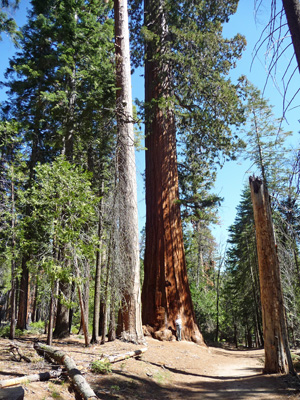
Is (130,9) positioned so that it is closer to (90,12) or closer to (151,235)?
(90,12)

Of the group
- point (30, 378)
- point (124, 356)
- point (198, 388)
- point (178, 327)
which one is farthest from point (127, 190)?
point (30, 378)

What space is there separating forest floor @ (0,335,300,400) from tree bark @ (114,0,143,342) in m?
0.75

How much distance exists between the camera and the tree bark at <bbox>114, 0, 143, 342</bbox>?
8055 millimetres

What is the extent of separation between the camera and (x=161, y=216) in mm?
11023

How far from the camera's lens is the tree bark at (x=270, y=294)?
6.54 m

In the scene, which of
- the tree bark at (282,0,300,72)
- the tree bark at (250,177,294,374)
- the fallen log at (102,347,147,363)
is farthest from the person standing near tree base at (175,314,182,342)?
the tree bark at (282,0,300,72)

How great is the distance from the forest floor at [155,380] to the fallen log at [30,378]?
0.23 feet

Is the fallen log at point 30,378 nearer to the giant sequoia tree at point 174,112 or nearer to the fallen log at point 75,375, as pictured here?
the fallen log at point 75,375

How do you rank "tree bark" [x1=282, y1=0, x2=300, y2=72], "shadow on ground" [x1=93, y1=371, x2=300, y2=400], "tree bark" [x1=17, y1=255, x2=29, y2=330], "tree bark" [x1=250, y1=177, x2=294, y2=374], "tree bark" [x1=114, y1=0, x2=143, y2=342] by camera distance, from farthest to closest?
"tree bark" [x1=17, y1=255, x2=29, y2=330] → "tree bark" [x1=114, y1=0, x2=143, y2=342] → "tree bark" [x1=250, y1=177, x2=294, y2=374] → "shadow on ground" [x1=93, y1=371, x2=300, y2=400] → "tree bark" [x1=282, y1=0, x2=300, y2=72]

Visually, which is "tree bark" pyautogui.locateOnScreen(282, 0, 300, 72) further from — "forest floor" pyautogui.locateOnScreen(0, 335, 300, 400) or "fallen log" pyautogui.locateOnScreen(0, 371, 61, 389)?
"fallen log" pyautogui.locateOnScreen(0, 371, 61, 389)

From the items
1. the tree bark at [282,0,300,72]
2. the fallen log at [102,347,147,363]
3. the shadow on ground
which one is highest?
the tree bark at [282,0,300,72]

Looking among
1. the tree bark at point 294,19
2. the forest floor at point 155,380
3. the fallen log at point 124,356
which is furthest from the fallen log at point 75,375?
the tree bark at point 294,19

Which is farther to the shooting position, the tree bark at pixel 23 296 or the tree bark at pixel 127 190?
the tree bark at pixel 23 296

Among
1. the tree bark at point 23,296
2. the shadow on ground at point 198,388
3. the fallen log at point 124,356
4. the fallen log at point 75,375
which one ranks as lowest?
the shadow on ground at point 198,388
